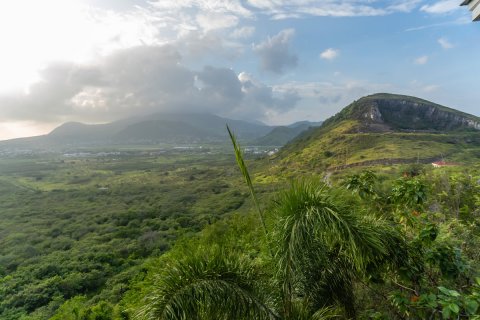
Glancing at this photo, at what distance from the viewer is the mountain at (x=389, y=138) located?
70.9m

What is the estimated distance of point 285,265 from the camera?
388 centimetres

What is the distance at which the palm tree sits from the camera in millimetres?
3734

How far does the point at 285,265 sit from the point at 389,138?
9854cm

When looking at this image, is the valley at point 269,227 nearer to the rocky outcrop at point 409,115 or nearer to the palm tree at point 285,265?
the palm tree at point 285,265

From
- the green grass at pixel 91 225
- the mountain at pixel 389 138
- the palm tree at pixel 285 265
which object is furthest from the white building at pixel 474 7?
the mountain at pixel 389 138

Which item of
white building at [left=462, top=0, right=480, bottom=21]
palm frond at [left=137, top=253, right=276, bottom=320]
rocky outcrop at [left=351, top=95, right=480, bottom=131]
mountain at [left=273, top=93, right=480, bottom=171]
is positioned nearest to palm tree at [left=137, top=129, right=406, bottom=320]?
palm frond at [left=137, top=253, right=276, bottom=320]

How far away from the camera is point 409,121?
130 metres

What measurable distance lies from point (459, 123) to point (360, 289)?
483 feet

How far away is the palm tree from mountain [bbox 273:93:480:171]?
40.7 m

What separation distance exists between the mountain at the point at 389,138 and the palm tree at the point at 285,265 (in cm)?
4072

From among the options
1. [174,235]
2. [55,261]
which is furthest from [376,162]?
[55,261]

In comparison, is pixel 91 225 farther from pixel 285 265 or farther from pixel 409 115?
pixel 409 115

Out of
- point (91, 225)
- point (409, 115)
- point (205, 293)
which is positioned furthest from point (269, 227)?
point (409, 115)

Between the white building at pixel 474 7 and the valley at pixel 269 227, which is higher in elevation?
the white building at pixel 474 7
